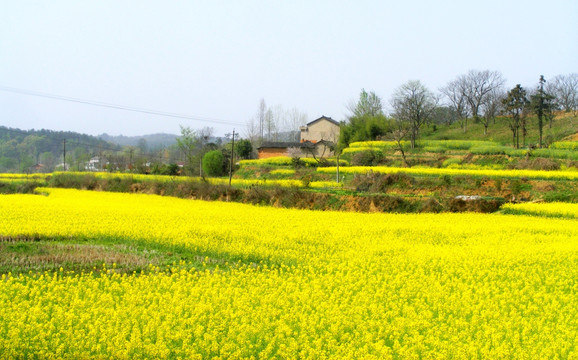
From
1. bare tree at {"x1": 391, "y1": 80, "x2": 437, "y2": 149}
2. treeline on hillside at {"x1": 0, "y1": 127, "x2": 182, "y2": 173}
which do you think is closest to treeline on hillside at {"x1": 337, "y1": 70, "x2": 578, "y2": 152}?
bare tree at {"x1": 391, "y1": 80, "x2": 437, "y2": 149}

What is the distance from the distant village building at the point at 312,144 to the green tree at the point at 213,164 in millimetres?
9118

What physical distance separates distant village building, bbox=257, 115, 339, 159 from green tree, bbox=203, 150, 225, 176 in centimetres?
912

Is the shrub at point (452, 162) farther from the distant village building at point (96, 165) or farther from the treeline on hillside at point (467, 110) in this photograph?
the distant village building at point (96, 165)

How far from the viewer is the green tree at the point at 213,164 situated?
160 ft

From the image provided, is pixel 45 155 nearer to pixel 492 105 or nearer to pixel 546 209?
pixel 492 105

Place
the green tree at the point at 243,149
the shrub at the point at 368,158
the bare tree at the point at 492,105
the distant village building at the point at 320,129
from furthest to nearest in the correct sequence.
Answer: the distant village building at the point at 320,129
the bare tree at the point at 492,105
the green tree at the point at 243,149
the shrub at the point at 368,158

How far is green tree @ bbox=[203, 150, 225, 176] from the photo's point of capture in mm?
48844

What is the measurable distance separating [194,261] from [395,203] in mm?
13291

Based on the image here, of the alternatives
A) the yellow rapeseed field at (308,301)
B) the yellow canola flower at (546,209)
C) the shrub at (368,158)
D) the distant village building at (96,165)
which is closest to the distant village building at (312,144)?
the shrub at (368,158)

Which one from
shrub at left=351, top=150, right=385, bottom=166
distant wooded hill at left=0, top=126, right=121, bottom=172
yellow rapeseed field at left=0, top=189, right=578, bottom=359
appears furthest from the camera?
distant wooded hill at left=0, top=126, right=121, bottom=172

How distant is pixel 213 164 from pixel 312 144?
683 inches

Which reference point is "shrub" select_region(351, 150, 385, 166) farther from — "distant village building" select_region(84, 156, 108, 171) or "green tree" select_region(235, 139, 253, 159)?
"distant village building" select_region(84, 156, 108, 171)

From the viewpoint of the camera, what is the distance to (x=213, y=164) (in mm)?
48781

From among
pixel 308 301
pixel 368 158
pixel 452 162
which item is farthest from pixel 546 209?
pixel 368 158
